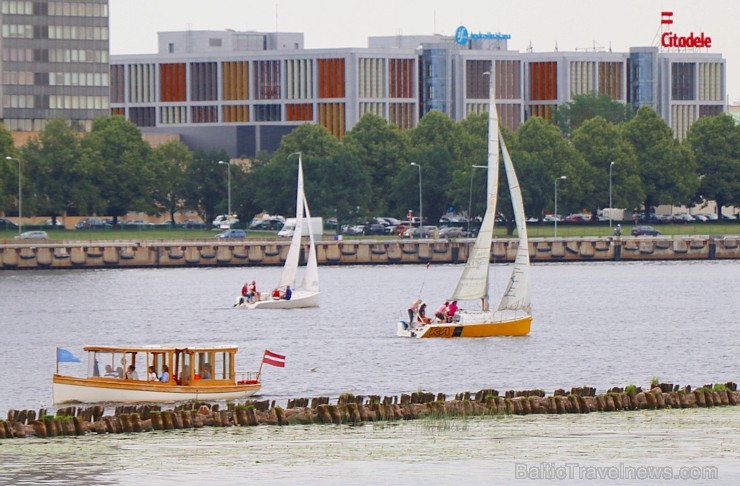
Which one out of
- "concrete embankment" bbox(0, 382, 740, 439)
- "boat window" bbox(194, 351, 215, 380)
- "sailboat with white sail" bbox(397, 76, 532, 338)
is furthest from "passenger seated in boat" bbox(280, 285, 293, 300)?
"concrete embankment" bbox(0, 382, 740, 439)

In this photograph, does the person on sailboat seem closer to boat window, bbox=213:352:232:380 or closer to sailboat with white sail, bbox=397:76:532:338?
sailboat with white sail, bbox=397:76:532:338

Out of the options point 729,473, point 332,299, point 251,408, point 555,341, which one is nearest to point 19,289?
point 332,299

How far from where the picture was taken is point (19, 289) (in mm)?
157750

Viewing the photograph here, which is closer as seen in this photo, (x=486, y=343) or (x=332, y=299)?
(x=486, y=343)

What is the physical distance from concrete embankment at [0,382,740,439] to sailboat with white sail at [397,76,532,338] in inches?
1379

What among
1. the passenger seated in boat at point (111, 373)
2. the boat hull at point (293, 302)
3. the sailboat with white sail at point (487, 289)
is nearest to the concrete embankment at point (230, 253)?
the boat hull at point (293, 302)

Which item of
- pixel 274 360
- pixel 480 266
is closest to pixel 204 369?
pixel 274 360

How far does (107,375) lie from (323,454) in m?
19.4

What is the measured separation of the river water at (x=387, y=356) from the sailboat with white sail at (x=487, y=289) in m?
1.01

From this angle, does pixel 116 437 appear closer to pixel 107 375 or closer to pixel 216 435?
pixel 216 435

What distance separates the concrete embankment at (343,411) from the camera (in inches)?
2183

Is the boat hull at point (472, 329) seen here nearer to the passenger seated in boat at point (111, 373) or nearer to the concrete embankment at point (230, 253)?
the passenger seated in boat at point (111, 373)

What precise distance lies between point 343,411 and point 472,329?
128ft

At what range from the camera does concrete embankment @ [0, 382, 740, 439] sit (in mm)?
55438
